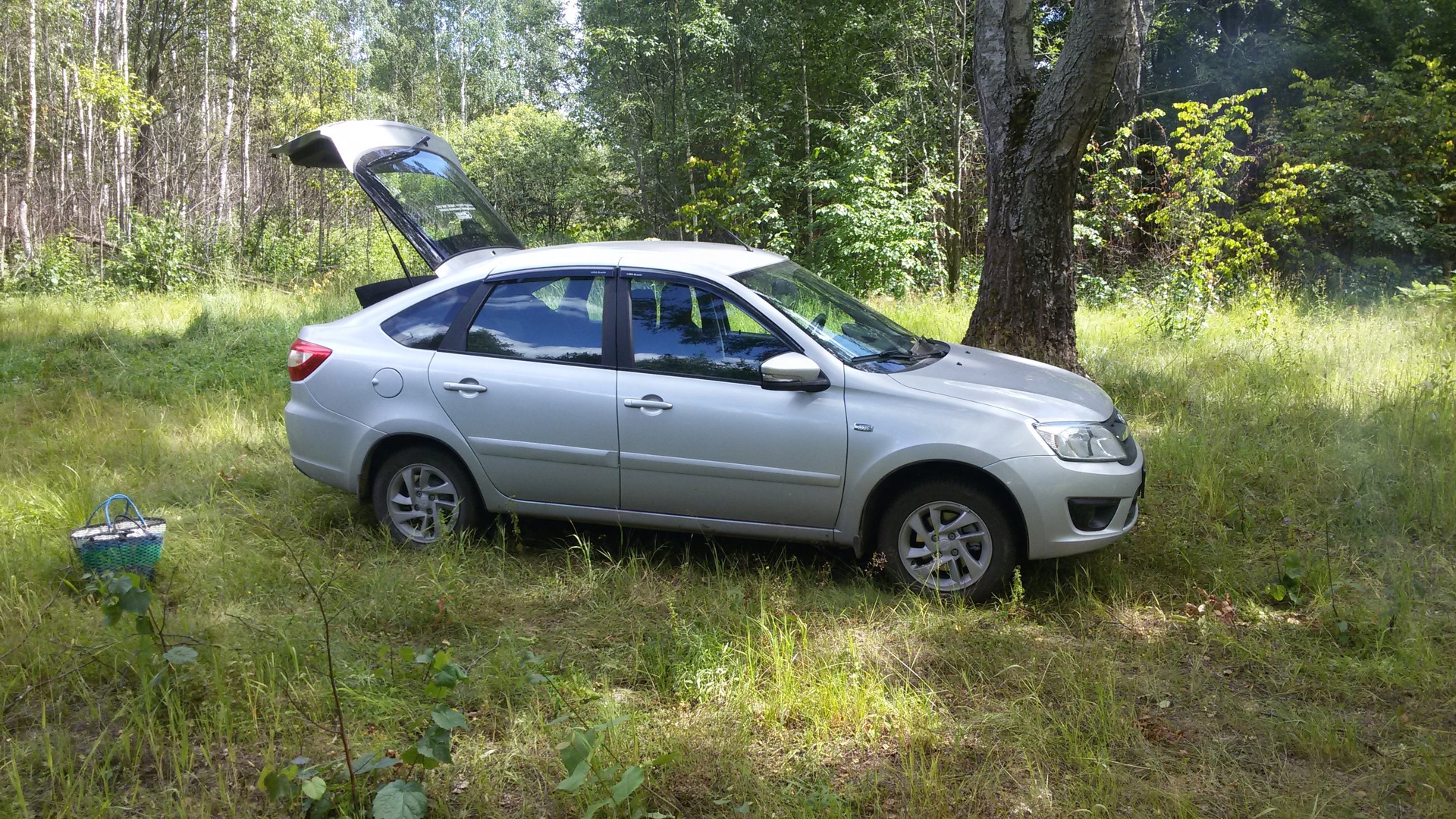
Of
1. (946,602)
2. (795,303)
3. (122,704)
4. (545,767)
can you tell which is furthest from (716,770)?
(795,303)

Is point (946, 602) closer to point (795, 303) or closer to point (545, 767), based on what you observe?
point (795, 303)

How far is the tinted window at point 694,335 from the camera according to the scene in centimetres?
482

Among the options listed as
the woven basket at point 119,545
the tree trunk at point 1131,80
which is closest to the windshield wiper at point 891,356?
the woven basket at point 119,545

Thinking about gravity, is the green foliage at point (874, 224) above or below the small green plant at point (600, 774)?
above

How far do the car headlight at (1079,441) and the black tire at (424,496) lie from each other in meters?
2.99

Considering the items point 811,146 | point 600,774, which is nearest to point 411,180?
point 600,774

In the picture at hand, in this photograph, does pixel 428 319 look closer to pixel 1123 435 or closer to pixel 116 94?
pixel 1123 435

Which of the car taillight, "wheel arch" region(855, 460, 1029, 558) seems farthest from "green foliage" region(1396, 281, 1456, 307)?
the car taillight

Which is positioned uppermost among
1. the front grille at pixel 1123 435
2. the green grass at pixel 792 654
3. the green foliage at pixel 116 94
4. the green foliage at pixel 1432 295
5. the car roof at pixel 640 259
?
the green foliage at pixel 116 94

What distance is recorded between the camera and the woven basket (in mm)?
4613

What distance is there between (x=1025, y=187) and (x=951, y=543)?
380 centimetres

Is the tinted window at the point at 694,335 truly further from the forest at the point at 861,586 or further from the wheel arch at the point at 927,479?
the forest at the point at 861,586

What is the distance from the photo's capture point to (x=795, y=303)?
5105 millimetres

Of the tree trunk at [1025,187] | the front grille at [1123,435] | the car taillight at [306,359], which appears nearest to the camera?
the front grille at [1123,435]
